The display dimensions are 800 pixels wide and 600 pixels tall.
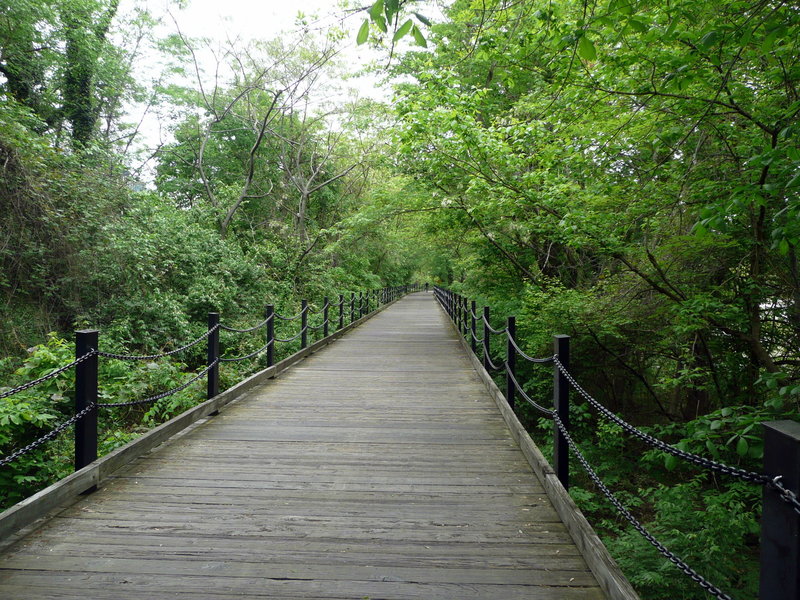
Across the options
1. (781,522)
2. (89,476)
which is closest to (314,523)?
(89,476)

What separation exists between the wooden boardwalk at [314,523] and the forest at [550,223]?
1583 millimetres

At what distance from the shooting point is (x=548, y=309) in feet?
29.5

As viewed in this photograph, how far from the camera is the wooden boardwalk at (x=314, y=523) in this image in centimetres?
269

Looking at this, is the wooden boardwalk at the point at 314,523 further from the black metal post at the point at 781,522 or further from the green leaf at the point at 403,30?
the green leaf at the point at 403,30

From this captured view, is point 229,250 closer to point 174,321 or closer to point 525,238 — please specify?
point 174,321

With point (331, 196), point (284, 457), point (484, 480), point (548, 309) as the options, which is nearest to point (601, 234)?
point (548, 309)

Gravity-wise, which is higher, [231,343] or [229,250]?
[229,250]

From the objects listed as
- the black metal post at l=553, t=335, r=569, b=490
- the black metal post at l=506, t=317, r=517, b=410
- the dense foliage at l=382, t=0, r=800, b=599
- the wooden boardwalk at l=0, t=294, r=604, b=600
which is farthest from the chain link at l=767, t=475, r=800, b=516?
the black metal post at l=506, t=317, r=517, b=410

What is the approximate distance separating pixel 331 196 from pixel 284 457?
24250 millimetres

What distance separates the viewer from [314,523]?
133 inches

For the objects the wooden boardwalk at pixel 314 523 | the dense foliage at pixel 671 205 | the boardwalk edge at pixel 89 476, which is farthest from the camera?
the dense foliage at pixel 671 205

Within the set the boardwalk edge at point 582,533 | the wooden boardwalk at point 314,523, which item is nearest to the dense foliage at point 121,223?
the wooden boardwalk at point 314,523

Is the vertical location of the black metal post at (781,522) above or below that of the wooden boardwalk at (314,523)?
above

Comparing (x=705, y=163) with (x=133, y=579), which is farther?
(x=705, y=163)
